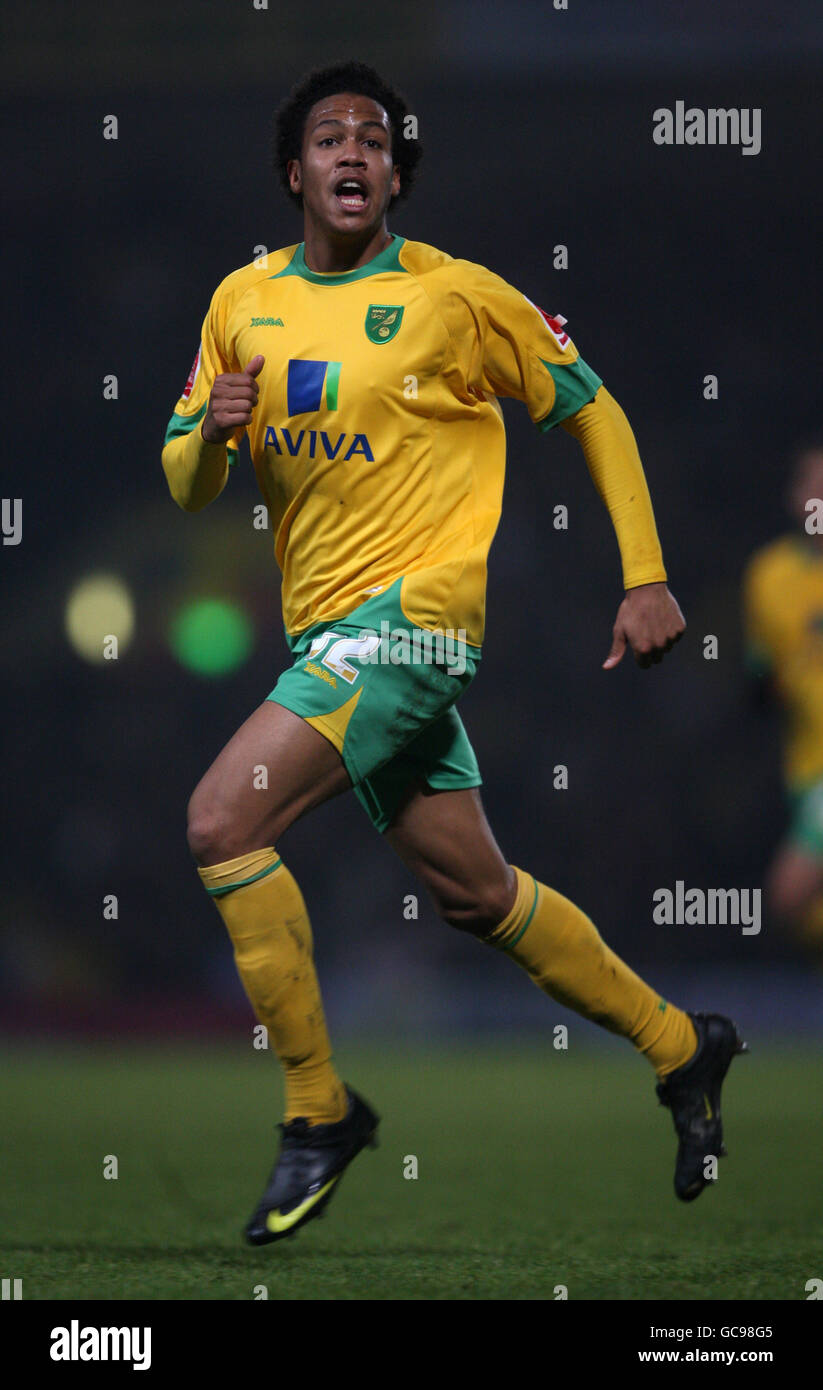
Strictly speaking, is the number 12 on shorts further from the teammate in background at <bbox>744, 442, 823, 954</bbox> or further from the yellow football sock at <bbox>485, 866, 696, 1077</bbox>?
the teammate in background at <bbox>744, 442, 823, 954</bbox>

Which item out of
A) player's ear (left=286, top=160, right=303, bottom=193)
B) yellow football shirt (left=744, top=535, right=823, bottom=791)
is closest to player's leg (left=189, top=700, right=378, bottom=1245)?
player's ear (left=286, top=160, right=303, bottom=193)

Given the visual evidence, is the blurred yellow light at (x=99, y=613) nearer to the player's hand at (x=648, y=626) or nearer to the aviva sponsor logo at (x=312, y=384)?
the aviva sponsor logo at (x=312, y=384)

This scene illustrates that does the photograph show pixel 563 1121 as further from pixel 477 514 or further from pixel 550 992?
pixel 477 514

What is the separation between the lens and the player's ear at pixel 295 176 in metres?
3.23

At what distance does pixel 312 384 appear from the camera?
2951 mm

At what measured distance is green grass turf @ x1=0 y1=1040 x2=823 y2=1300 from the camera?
9.76 ft

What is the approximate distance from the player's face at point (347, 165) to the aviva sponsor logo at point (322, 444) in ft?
1.22

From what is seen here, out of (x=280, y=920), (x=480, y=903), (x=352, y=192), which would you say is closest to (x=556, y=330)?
(x=352, y=192)

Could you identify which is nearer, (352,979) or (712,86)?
(352,979)

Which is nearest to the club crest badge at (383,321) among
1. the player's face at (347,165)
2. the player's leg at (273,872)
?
the player's face at (347,165)

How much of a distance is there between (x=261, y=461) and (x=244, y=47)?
703 cm

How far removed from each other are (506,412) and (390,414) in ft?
19.9

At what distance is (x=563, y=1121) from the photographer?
5539 mm

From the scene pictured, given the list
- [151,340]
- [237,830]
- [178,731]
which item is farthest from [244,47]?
[237,830]
